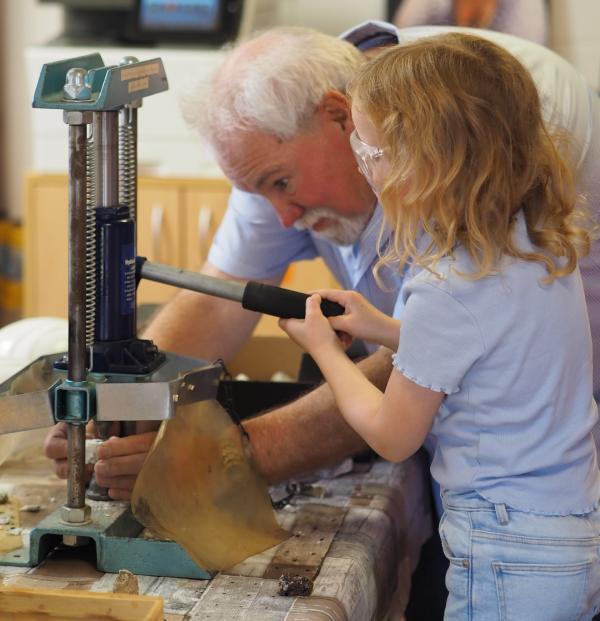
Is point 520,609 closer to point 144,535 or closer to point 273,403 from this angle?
point 144,535

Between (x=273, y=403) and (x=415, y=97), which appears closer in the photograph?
(x=415, y=97)

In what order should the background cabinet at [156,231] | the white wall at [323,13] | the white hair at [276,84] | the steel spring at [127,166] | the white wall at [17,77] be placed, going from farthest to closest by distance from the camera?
the white wall at [17,77], the white wall at [323,13], the background cabinet at [156,231], the white hair at [276,84], the steel spring at [127,166]

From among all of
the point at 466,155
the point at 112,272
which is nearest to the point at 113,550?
the point at 112,272

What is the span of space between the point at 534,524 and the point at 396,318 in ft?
1.13

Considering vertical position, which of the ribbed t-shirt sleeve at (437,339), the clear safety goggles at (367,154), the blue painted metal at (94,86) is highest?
the blue painted metal at (94,86)

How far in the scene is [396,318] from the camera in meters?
1.49

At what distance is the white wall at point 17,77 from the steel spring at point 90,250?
311cm

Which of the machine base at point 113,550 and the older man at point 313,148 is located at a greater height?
the older man at point 313,148

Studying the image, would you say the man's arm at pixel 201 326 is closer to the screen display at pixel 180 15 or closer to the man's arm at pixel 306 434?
the man's arm at pixel 306 434

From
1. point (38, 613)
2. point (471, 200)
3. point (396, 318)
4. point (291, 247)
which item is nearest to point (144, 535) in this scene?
point (38, 613)

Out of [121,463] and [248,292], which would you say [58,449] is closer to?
[121,463]

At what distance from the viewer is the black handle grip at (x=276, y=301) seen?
138cm

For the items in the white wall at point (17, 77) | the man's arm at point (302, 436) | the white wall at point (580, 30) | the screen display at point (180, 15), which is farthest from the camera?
the white wall at point (17, 77)

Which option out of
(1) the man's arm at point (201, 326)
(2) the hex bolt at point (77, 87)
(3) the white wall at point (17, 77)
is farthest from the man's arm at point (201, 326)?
(3) the white wall at point (17, 77)
